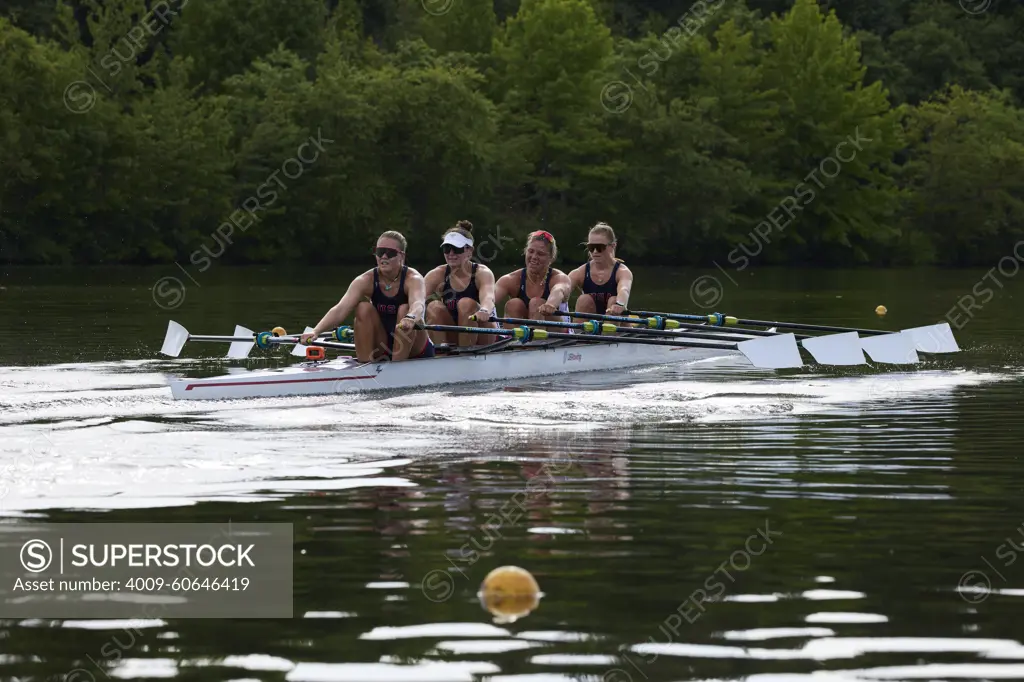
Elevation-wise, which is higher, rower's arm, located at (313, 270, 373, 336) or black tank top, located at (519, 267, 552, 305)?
black tank top, located at (519, 267, 552, 305)

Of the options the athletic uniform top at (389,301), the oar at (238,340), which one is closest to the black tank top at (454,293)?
the oar at (238,340)

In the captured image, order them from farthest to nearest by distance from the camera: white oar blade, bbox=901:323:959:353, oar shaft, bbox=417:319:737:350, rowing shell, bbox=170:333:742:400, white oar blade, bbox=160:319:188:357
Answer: white oar blade, bbox=901:323:959:353, white oar blade, bbox=160:319:188:357, oar shaft, bbox=417:319:737:350, rowing shell, bbox=170:333:742:400

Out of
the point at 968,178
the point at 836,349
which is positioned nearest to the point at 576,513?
the point at 836,349

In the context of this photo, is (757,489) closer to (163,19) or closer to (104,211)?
(104,211)

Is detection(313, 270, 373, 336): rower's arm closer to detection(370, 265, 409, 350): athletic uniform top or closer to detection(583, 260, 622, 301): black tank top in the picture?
detection(370, 265, 409, 350): athletic uniform top

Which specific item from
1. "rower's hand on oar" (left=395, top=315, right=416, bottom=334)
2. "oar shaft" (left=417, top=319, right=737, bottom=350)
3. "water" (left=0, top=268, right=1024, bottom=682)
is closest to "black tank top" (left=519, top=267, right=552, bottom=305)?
"oar shaft" (left=417, top=319, right=737, bottom=350)

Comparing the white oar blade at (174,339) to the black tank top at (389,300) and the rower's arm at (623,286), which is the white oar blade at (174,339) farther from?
the rower's arm at (623,286)

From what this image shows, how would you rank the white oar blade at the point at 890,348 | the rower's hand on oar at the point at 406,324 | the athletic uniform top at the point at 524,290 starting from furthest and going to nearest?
the athletic uniform top at the point at 524,290, the white oar blade at the point at 890,348, the rower's hand on oar at the point at 406,324

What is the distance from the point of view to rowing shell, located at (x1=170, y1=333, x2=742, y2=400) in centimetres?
1452

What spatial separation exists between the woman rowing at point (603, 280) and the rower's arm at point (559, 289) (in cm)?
58

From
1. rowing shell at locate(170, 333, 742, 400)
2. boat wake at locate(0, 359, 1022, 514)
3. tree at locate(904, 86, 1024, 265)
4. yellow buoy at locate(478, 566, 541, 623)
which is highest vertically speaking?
tree at locate(904, 86, 1024, 265)

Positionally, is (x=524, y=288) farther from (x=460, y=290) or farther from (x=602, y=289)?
(x=460, y=290)

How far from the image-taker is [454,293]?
17.4 m

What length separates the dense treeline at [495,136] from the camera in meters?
58.1
